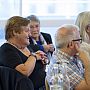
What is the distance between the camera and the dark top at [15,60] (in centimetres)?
233

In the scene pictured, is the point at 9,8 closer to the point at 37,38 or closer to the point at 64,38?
the point at 37,38

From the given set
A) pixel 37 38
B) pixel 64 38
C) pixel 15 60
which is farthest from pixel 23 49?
pixel 37 38

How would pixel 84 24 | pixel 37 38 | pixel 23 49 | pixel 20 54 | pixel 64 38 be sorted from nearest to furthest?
pixel 64 38 → pixel 20 54 → pixel 23 49 → pixel 84 24 → pixel 37 38

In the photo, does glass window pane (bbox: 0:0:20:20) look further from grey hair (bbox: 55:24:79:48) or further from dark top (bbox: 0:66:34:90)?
dark top (bbox: 0:66:34:90)

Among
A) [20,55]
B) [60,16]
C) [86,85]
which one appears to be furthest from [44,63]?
[60,16]

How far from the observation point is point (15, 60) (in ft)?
7.68

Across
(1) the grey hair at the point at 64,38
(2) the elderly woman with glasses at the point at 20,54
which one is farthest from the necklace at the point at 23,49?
(1) the grey hair at the point at 64,38

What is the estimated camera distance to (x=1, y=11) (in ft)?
13.1

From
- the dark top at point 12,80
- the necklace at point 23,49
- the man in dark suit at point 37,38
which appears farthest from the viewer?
the man in dark suit at point 37,38

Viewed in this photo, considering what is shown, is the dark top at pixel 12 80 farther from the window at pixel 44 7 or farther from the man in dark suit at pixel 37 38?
the window at pixel 44 7

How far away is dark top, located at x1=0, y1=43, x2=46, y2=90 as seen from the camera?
2.33m

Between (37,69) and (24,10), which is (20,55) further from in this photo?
(24,10)

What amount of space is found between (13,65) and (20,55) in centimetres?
17

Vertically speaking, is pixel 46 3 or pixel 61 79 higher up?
pixel 46 3
